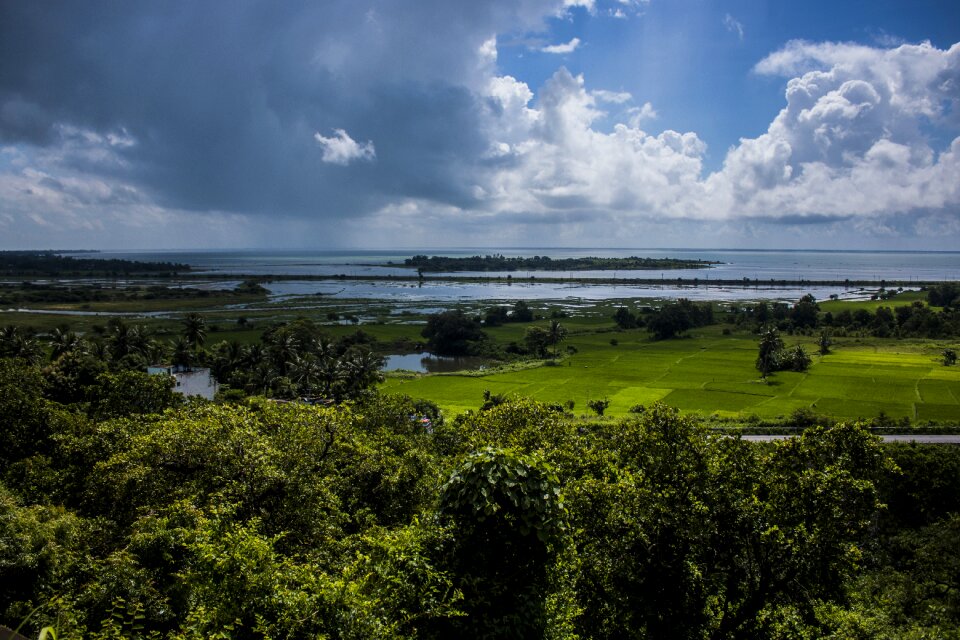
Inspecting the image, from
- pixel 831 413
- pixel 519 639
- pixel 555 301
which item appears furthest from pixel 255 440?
pixel 555 301

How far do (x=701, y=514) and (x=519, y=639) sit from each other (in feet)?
13.8

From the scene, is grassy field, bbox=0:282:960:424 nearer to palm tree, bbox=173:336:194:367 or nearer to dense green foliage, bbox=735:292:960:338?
dense green foliage, bbox=735:292:960:338

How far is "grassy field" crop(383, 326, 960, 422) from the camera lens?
5403cm

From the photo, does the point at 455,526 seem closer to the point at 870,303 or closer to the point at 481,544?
the point at 481,544

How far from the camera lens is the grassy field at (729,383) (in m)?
54.0

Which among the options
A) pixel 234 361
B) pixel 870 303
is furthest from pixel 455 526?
pixel 870 303

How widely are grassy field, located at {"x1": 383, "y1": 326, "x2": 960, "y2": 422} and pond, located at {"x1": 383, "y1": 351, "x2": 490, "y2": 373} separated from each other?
9.42 m

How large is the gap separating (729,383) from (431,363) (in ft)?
140

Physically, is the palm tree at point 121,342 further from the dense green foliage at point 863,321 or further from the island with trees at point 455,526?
the dense green foliage at point 863,321

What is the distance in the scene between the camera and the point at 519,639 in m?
9.59

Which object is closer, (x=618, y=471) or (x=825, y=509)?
(x=825, y=509)

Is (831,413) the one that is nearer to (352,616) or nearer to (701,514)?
(701,514)

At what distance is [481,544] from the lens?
1050cm

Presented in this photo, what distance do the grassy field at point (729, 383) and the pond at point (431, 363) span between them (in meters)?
9.42
